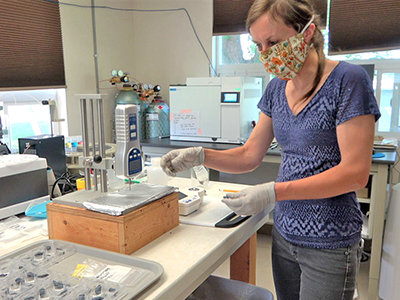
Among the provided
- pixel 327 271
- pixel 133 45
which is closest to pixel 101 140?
pixel 327 271

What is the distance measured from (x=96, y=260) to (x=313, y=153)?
0.66 meters

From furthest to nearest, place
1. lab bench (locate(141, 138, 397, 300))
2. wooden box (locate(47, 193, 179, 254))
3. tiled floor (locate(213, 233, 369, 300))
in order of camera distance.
→ tiled floor (locate(213, 233, 369, 300)) → lab bench (locate(141, 138, 397, 300)) → wooden box (locate(47, 193, 179, 254))

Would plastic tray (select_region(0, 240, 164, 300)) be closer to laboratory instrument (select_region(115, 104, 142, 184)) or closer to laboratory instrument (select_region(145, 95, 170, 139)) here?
laboratory instrument (select_region(115, 104, 142, 184))

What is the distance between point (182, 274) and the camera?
89cm

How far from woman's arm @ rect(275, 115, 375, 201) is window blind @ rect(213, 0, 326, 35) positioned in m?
2.32

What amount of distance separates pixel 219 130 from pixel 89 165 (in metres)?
1.77

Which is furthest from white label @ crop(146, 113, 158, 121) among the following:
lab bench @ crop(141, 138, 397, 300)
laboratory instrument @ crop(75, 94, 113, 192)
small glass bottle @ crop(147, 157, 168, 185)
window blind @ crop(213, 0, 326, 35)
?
laboratory instrument @ crop(75, 94, 113, 192)

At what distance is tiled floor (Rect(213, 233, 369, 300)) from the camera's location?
2299 millimetres

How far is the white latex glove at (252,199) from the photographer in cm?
106

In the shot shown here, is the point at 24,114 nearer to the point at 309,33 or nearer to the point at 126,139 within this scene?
the point at 126,139

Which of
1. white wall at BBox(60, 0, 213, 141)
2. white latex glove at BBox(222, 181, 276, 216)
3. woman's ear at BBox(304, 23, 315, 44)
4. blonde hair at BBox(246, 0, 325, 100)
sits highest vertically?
white wall at BBox(60, 0, 213, 141)

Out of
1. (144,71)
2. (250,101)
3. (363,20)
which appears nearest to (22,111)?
(144,71)

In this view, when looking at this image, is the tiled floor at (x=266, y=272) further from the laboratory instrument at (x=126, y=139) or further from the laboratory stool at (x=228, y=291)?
the laboratory instrument at (x=126, y=139)

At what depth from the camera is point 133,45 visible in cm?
372
